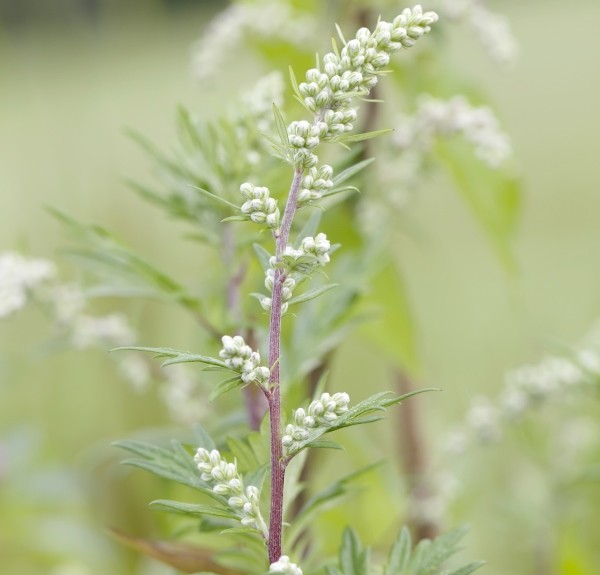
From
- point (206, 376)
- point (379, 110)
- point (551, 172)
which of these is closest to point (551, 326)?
point (379, 110)

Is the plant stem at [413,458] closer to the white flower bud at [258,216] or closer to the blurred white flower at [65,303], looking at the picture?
the blurred white flower at [65,303]

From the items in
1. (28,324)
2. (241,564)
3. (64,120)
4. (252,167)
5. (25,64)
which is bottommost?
(241,564)

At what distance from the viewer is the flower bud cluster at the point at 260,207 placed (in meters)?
0.18

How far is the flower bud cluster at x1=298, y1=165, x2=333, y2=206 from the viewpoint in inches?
7.1

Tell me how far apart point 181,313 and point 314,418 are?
94cm

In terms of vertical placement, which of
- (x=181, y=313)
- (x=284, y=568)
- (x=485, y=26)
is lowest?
(x=284, y=568)

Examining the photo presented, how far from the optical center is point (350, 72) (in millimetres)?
176

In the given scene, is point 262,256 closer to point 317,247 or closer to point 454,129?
point 317,247

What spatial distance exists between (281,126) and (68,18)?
3.27 feet

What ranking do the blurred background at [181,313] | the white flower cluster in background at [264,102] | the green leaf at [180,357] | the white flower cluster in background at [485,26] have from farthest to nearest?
1. the blurred background at [181,313]
2. the white flower cluster in background at [485,26]
3. the white flower cluster in background at [264,102]
4. the green leaf at [180,357]

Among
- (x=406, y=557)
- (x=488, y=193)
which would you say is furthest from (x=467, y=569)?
(x=488, y=193)

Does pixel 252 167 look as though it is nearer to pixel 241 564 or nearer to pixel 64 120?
pixel 241 564

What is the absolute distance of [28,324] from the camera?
3.14ft

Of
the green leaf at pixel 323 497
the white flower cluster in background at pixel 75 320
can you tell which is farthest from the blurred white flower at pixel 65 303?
the green leaf at pixel 323 497
